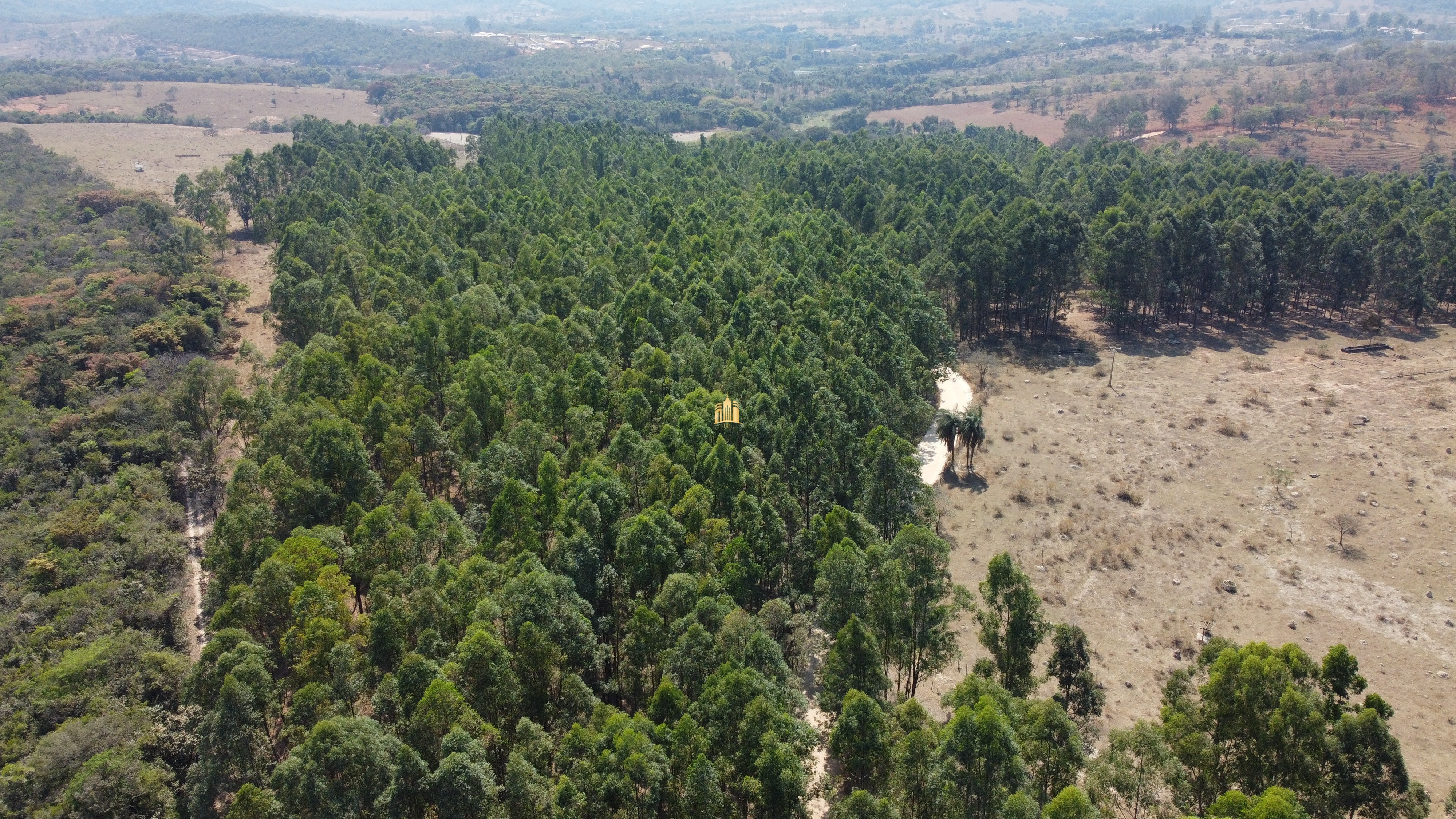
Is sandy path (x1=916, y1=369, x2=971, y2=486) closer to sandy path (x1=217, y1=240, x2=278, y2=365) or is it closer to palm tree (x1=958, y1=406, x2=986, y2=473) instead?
palm tree (x1=958, y1=406, x2=986, y2=473)

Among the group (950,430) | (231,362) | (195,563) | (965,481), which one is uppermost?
(231,362)

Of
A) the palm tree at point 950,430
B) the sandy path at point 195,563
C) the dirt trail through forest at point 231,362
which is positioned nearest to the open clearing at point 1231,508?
the palm tree at point 950,430

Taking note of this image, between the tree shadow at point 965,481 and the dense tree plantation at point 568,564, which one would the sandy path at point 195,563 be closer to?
the dense tree plantation at point 568,564

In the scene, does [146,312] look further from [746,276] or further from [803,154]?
[803,154]

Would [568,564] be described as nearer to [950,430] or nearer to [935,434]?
[950,430]

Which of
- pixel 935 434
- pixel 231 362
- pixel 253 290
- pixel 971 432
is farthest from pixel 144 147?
pixel 971 432

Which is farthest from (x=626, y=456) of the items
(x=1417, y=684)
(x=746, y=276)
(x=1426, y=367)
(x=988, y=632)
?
(x=1426, y=367)

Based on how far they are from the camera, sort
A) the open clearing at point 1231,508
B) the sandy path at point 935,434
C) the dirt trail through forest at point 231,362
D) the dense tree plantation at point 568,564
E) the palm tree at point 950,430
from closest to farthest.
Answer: the dense tree plantation at point 568,564, the open clearing at point 1231,508, the dirt trail through forest at point 231,362, the palm tree at point 950,430, the sandy path at point 935,434
